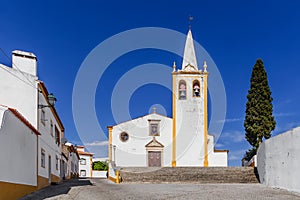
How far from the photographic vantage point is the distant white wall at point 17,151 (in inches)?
341

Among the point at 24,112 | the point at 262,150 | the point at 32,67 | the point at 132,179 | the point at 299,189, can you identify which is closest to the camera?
the point at 299,189

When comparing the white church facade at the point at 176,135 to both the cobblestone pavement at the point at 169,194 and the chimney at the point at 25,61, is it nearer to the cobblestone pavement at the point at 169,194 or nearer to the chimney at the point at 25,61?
the chimney at the point at 25,61

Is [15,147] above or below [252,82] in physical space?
below

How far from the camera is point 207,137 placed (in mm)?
31609

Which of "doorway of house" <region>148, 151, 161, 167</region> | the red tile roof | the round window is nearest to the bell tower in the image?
"doorway of house" <region>148, 151, 161, 167</region>

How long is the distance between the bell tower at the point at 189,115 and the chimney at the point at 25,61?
60.6ft

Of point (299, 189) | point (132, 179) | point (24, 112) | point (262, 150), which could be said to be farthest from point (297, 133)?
point (132, 179)

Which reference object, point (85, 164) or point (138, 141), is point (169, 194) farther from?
point (85, 164)

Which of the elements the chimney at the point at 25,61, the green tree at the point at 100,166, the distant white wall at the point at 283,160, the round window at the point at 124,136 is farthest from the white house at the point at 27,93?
the green tree at the point at 100,166

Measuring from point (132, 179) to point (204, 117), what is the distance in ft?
43.5

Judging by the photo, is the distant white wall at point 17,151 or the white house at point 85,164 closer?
the distant white wall at point 17,151

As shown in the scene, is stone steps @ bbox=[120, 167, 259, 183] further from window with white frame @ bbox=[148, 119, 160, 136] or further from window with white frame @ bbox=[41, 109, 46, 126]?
window with white frame @ bbox=[148, 119, 160, 136]

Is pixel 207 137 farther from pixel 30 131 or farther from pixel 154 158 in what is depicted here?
pixel 30 131

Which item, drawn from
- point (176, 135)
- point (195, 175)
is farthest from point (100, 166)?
point (195, 175)
